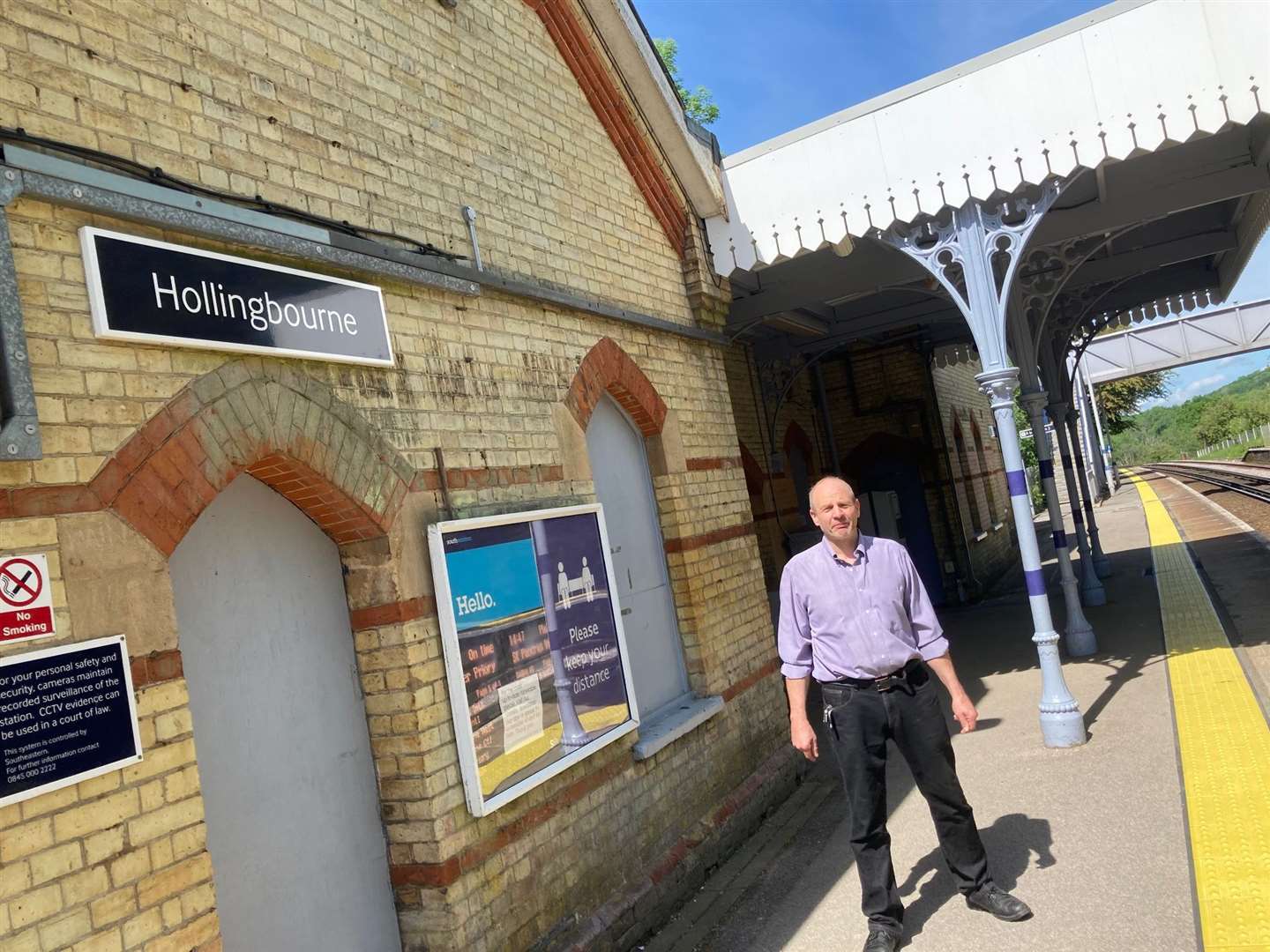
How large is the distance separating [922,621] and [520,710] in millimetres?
1921

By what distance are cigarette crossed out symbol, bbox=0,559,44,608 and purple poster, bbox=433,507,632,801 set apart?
169cm

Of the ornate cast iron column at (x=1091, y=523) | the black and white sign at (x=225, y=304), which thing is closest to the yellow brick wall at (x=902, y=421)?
the ornate cast iron column at (x=1091, y=523)

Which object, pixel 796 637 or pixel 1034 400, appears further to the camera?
pixel 1034 400

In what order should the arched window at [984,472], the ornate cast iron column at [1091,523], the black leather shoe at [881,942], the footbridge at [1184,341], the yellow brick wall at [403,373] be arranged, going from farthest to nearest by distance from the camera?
the footbridge at [1184,341]
the arched window at [984,472]
the ornate cast iron column at [1091,523]
the black leather shoe at [881,942]
the yellow brick wall at [403,373]

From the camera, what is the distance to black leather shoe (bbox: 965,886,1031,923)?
13.9ft

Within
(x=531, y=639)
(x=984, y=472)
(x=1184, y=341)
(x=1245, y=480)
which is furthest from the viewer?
(x=1245, y=480)

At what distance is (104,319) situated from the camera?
10.1 ft

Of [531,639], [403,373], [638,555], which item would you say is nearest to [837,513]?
[531,639]

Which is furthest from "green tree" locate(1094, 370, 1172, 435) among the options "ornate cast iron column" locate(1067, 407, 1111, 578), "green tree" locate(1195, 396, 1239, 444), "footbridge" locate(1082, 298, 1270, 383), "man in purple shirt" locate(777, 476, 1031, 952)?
"green tree" locate(1195, 396, 1239, 444)

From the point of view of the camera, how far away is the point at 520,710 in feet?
15.1

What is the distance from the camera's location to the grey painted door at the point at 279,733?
352 centimetres

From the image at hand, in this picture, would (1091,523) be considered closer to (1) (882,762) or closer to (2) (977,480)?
(2) (977,480)

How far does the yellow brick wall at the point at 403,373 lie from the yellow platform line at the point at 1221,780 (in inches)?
108

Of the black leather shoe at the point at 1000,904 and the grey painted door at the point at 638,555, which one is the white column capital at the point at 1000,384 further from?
the black leather shoe at the point at 1000,904
